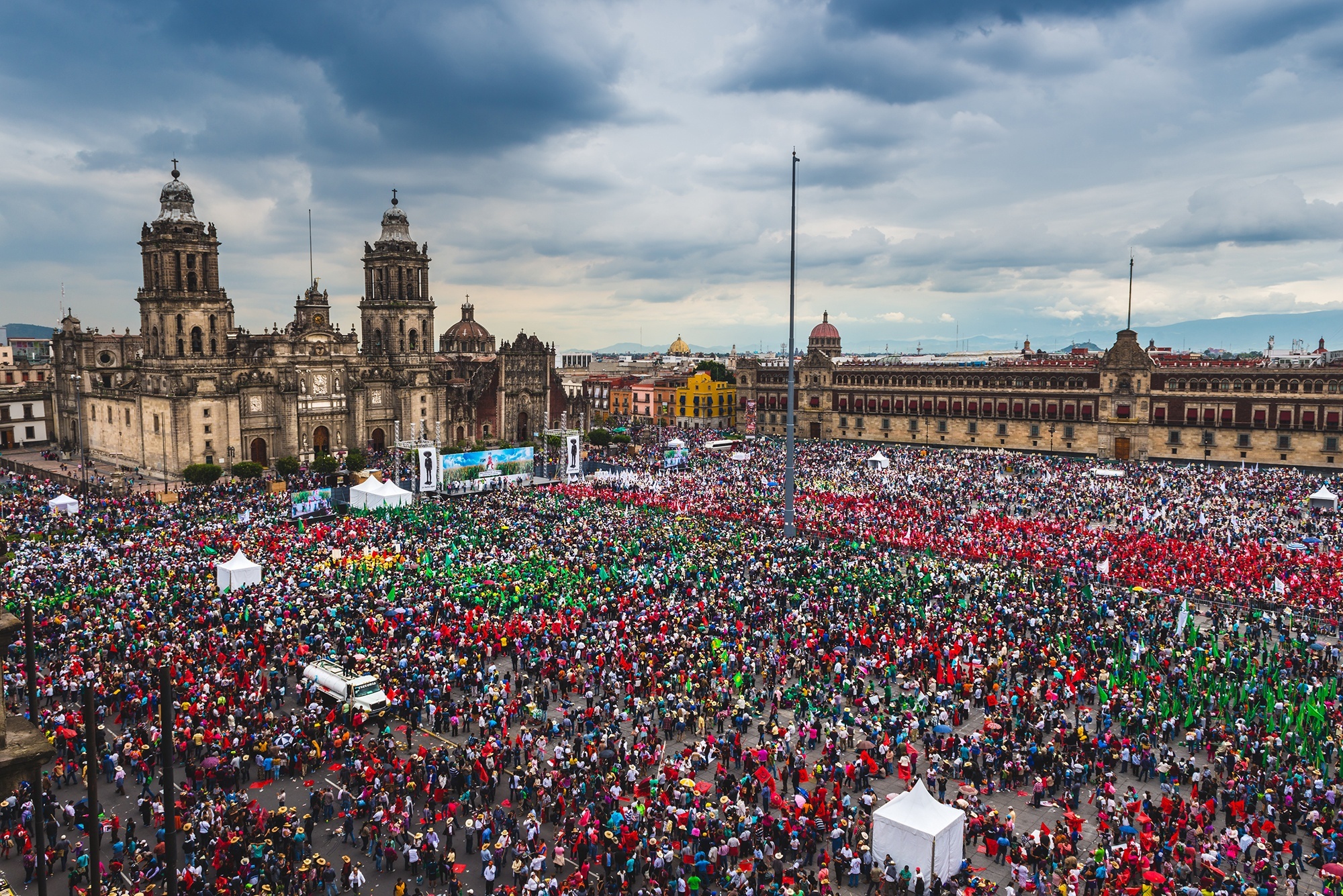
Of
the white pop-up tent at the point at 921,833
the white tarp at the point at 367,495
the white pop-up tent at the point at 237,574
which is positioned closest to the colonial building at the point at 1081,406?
the white tarp at the point at 367,495

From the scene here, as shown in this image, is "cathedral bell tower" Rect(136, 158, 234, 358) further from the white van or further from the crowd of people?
the white van

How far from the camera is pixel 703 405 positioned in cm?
9862

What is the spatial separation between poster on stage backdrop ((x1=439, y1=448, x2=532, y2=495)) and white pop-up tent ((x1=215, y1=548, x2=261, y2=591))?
861 inches

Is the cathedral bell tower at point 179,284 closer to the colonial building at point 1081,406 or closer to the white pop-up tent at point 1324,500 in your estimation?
the colonial building at point 1081,406

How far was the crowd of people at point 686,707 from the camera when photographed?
1546cm

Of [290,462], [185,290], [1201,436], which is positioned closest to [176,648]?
[290,462]

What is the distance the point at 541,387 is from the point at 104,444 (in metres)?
34.5

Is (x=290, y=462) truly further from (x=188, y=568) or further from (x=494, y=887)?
(x=494, y=887)

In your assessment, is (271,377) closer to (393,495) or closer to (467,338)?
(393,495)

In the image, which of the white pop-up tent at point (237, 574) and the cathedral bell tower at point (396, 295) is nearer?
the white pop-up tent at point (237, 574)

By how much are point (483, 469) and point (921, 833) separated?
1722 inches

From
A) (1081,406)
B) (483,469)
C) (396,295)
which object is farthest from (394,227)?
(1081,406)

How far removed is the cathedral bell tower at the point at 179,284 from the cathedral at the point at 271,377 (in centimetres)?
9

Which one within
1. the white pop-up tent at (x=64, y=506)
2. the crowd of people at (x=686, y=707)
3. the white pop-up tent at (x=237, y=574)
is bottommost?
the crowd of people at (x=686, y=707)
